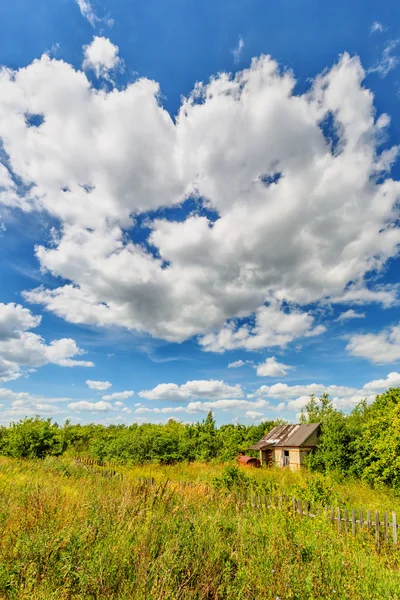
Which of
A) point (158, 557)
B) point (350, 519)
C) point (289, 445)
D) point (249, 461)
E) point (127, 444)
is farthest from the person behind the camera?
point (249, 461)

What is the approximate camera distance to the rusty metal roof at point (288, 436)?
94.9ft

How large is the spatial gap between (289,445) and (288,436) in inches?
70.0

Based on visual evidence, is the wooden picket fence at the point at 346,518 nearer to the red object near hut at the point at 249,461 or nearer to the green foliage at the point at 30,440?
the green foliage at the point at 30,440

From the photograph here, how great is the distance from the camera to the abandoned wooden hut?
2855cm

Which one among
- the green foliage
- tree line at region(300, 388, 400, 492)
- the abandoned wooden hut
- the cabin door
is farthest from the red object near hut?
the green foliage

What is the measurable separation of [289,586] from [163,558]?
5.14 feet

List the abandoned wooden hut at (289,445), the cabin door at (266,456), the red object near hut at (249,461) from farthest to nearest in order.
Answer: the cabin door at (266,456) → the red object near hut at (249,461) → the abandoned wooden hut at (289,445)

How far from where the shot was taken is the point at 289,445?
94.9 ft

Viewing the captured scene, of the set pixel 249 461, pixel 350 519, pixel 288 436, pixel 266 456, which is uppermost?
pixel 288 436

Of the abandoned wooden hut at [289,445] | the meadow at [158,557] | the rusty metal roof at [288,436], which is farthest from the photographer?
the rusty metal roof at [288,436]

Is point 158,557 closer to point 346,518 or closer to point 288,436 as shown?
point 346,518

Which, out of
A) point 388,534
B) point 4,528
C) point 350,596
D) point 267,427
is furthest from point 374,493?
point 267,427

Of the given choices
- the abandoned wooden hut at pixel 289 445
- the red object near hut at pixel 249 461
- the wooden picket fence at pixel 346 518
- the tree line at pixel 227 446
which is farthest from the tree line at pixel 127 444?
the wooden picket fence at pixel 346 518

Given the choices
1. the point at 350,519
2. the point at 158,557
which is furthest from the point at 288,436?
the point at 158,557
